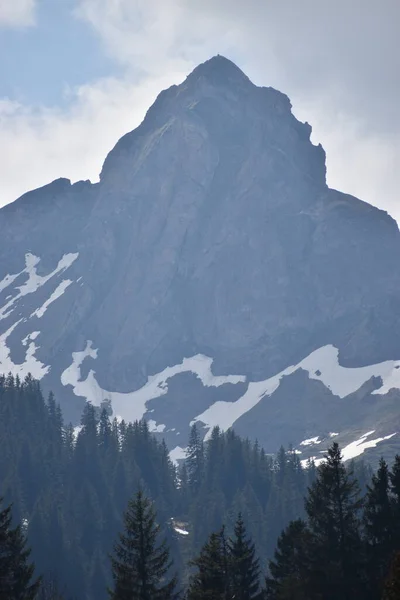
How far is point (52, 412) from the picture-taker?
181625mm

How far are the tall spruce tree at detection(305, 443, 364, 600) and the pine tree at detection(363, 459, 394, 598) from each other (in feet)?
2.33

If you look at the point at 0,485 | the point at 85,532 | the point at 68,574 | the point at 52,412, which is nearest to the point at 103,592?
the point at 68,574

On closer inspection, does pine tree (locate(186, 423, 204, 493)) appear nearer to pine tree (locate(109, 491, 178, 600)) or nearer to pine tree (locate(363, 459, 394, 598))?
pine tree (locate(363, 459, 394, 598))

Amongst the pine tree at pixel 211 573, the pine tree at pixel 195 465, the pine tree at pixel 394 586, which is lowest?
the pine tree at pixel 394 586

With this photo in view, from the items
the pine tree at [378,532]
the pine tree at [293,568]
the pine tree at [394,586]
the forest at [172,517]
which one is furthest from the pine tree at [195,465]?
the pine tree at [394,586]

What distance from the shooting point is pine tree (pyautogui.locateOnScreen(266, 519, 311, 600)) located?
5047 cm

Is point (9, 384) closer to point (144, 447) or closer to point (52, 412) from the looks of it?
point (52, 412)

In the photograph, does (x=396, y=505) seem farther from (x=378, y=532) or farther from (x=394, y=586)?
(x=394, y=586)

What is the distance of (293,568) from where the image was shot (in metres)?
55.7

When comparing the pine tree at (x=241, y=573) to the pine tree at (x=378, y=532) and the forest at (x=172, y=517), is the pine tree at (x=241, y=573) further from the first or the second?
the pine tree at (x=378, y=532)

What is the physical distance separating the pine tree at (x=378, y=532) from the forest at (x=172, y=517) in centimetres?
7

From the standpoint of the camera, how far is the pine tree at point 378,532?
1988 inches

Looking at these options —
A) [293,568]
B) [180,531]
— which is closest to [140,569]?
[293,568]

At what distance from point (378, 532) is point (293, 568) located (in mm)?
5509
